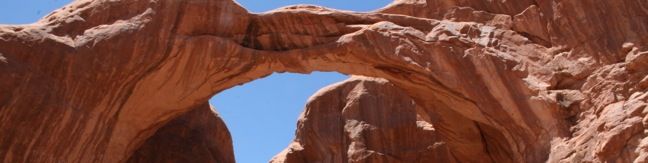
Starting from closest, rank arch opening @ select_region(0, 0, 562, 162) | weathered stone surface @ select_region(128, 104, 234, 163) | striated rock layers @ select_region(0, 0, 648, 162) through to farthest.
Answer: striated rock layers @ select_region(0, 0, 648, 162) < arch opening @ select_region(0, 0, 562, 162) < weathered stone surface @ select_region(128, 104, 234, 163)

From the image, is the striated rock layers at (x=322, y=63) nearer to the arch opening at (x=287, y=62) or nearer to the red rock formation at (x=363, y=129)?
the arch opening at (x=287, y=62)

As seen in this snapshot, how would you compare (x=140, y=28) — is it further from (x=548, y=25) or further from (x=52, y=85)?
(x=548, y=25)

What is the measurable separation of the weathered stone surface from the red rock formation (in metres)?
2.95

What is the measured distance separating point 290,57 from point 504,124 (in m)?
4.03

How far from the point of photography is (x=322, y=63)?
15.1 m

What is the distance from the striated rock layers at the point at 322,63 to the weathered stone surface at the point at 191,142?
10.2 feet

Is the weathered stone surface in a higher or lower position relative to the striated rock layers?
lower

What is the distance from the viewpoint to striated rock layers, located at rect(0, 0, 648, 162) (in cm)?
1270

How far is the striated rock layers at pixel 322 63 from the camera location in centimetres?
1270

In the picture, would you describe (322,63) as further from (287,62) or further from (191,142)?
(191,142)

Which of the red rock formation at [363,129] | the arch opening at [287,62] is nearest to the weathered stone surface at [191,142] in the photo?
the red rock formation at [363,129]

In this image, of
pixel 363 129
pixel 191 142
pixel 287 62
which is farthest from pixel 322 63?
pixel 363 129

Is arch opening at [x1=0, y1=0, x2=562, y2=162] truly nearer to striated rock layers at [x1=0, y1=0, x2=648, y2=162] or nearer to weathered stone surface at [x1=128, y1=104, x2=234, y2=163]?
striated rock layers at [x1=0, y1=0, x2=648, y2=162]

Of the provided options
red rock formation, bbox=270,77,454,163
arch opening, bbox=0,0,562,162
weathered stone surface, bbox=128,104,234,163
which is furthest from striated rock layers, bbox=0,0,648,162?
red rock formation, bbox=270,77,454,163
